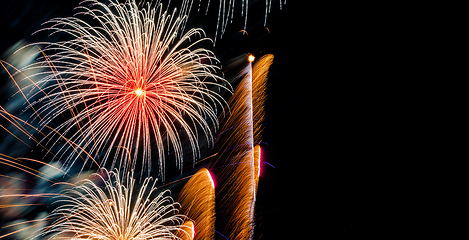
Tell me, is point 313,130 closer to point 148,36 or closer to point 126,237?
point 148,36

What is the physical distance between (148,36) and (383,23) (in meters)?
3.77

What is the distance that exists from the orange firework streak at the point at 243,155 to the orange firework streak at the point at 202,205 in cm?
20

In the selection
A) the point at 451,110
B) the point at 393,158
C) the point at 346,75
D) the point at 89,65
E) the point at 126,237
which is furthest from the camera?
the point at 126,237

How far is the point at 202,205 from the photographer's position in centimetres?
530

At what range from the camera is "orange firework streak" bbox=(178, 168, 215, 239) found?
5102 mm

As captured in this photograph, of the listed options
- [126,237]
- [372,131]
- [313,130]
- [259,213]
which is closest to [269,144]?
[313,130]

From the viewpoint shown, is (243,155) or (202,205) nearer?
(243,155)

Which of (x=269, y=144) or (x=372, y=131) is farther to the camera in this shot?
(x=269, y=144)

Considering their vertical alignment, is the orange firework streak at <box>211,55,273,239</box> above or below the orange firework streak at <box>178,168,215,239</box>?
above

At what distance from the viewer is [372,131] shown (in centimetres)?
397

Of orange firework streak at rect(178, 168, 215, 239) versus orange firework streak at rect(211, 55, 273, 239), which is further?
orange firework streak at rect(178, 168, 215, 239)

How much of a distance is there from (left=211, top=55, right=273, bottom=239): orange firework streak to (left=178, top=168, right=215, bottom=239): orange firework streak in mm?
199

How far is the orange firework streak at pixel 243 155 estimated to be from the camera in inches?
182

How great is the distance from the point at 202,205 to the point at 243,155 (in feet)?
4.57
